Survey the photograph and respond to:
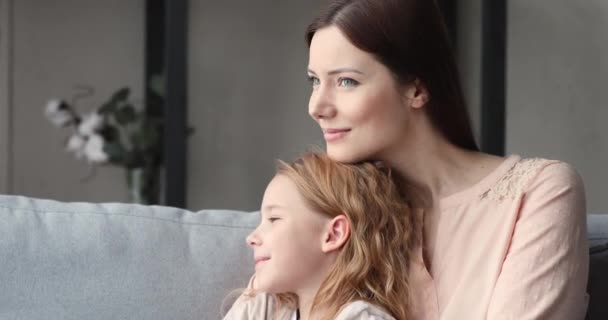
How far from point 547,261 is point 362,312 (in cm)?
28

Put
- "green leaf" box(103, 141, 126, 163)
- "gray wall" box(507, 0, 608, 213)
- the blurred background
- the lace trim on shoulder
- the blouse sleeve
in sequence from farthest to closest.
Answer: the blurred background, "green leaf" box(103, 141, 126, 163), "gray wall" box(507, 0, 608, 213), the lace trim on shoulder, the blouse sleeve

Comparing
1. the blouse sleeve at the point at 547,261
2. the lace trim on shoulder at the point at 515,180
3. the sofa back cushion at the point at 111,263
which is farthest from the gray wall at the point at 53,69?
the blouse sleeve at the point at 547,261

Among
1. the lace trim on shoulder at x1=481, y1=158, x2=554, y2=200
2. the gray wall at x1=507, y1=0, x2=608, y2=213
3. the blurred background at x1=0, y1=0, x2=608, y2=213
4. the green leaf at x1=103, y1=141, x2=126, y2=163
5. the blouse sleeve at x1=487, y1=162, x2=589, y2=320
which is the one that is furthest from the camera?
the blurred background at x1=0, y1=0, x2=608, y2=213

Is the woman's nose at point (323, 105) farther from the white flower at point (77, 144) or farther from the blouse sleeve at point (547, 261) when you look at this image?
the white flower at point (77, 144)

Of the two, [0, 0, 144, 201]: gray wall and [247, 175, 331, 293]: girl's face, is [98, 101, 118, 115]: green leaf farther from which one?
[247, 175, 331, 293]: girl's face

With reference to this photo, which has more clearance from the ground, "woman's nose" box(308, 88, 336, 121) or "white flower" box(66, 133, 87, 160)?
"woman's nose" box(308, 88, 336, 121)

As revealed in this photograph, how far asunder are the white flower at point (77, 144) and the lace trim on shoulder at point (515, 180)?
2.98 metres

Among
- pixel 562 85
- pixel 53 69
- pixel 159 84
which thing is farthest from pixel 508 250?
pixel 53 69

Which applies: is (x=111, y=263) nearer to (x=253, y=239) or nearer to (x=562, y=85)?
(x=253, y=239)

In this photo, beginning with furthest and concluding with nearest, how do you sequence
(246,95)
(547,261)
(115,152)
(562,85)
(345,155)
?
(246,95), (115,152), (562,85), (345,155), (547,261)

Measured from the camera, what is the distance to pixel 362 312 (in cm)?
156

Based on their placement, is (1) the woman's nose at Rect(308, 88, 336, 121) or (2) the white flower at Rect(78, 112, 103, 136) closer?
(1) the woman's nose at Rect(308, 88, 336, 121)

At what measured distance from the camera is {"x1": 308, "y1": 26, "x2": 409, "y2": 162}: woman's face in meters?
1.57

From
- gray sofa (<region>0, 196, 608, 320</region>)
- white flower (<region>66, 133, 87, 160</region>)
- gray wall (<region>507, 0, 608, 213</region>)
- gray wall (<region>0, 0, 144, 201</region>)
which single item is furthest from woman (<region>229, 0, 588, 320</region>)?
gray wall (<region>0, 0, 144, 201</region>)
